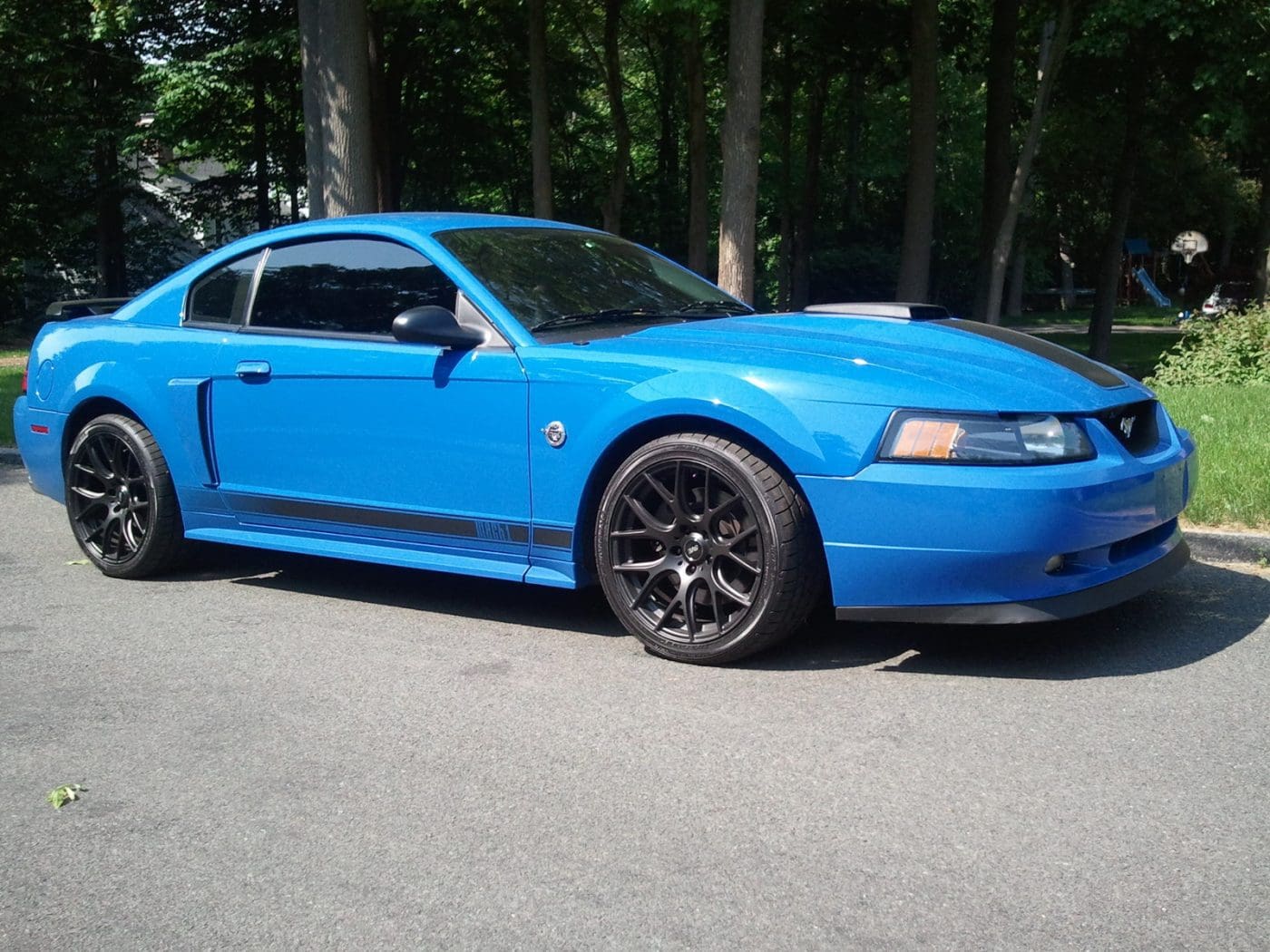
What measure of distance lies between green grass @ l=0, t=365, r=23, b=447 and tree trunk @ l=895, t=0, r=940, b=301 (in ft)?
33.1

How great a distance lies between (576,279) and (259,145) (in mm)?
25187

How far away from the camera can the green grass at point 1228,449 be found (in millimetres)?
6266

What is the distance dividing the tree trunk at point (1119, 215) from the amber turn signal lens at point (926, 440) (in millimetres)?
17503

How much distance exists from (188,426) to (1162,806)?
4.19 metres

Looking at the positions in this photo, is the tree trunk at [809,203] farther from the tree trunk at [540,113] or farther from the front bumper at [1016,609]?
the front bumper at [1016,609]

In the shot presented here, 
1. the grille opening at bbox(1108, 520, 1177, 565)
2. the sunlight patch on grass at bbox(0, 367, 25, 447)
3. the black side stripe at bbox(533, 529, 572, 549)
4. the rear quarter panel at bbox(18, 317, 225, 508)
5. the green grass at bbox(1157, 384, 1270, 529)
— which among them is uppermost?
the rear quarter panel at bbox(18, 317, 225, 508)

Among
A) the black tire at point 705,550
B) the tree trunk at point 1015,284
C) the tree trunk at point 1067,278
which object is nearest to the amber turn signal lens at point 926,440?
the black tire at point 705,550

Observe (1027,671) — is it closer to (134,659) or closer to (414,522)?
(414,522)

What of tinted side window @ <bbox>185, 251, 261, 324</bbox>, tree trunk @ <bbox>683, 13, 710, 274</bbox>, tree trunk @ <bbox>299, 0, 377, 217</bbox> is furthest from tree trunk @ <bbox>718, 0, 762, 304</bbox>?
tree trunk @ <bbox>683, 13, 710, 274</bbox>

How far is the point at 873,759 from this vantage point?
150 inches

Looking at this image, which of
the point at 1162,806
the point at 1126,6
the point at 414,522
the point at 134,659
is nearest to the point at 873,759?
the point at 1162,806

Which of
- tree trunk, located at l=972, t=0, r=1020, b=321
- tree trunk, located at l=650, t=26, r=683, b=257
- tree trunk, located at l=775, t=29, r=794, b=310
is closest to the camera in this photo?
tree trunk, located at l=972, t=0, r=1020, b=321

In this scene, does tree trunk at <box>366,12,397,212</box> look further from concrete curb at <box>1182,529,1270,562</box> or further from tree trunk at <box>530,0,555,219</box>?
concrete curb at <box>1182,529,1270,562</box>

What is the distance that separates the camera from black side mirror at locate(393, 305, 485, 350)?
4.95 meters
